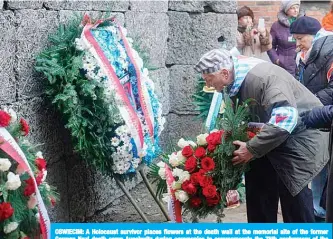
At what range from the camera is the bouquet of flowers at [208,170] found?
19.0 feet

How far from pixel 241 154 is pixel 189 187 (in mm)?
390

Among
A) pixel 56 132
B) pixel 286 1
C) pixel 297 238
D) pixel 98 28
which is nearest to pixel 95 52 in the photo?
pixel 98 28

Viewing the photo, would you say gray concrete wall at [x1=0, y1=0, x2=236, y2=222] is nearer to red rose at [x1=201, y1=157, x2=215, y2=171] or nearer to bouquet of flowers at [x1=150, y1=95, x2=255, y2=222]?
bouquet of flowers at [x1=150, y1=95, x2=255, y2=222]

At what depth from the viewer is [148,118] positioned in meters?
6.61

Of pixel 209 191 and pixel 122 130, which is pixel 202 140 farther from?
pixel 122 130

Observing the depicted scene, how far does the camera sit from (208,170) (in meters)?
5.79

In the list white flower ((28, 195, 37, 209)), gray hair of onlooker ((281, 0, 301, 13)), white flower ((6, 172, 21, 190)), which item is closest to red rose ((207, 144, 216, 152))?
white flower ((28, 195, 37, 209))

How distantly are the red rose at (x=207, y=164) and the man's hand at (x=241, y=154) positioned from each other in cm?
14

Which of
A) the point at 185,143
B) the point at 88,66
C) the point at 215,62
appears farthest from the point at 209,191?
the point at 88,66

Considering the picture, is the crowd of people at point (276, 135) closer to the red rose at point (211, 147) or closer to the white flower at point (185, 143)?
the red rose at point (211, 147)

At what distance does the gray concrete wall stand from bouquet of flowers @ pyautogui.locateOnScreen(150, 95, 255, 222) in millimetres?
973

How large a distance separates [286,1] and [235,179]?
5.06 m

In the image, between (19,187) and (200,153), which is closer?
(19,187)

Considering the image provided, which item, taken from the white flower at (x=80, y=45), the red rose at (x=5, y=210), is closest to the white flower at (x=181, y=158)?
the white flower at (x=80, y=45)
